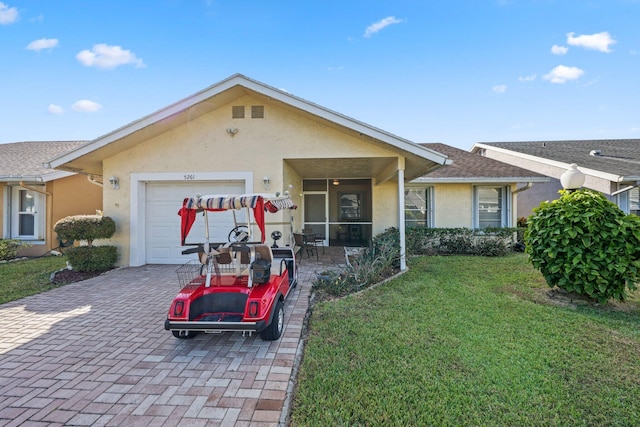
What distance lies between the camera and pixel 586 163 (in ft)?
39.8

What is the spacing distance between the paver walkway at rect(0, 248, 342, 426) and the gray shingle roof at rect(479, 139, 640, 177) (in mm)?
12975

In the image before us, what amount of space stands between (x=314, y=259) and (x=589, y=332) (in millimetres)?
6541

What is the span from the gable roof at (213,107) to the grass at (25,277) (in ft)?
9.40

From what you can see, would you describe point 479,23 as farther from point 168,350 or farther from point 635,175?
point 168,350

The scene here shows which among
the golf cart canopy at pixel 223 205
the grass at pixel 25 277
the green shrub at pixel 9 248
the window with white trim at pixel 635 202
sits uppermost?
the window with white trim at pixel 635 202

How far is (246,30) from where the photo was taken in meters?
10.9

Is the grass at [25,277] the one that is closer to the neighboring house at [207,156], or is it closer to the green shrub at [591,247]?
the neighboring house at [207,156]

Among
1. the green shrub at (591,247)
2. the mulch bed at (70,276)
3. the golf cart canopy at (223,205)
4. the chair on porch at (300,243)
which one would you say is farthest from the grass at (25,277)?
the green shrub at (591,247)

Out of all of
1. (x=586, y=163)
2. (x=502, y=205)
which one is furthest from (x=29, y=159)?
(x=586, y=163)

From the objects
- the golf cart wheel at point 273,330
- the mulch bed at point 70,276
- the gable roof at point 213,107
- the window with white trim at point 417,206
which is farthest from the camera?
the window with white trim at point 417,206

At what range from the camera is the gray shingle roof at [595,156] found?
11.2 meters

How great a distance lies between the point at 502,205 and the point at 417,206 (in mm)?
3404

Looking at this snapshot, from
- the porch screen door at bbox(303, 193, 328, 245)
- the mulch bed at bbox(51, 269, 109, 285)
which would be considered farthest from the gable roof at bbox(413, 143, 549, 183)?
the mulch bed at bbox(51, 269, 109, 285)

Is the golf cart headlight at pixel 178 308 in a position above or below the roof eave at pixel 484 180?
below
